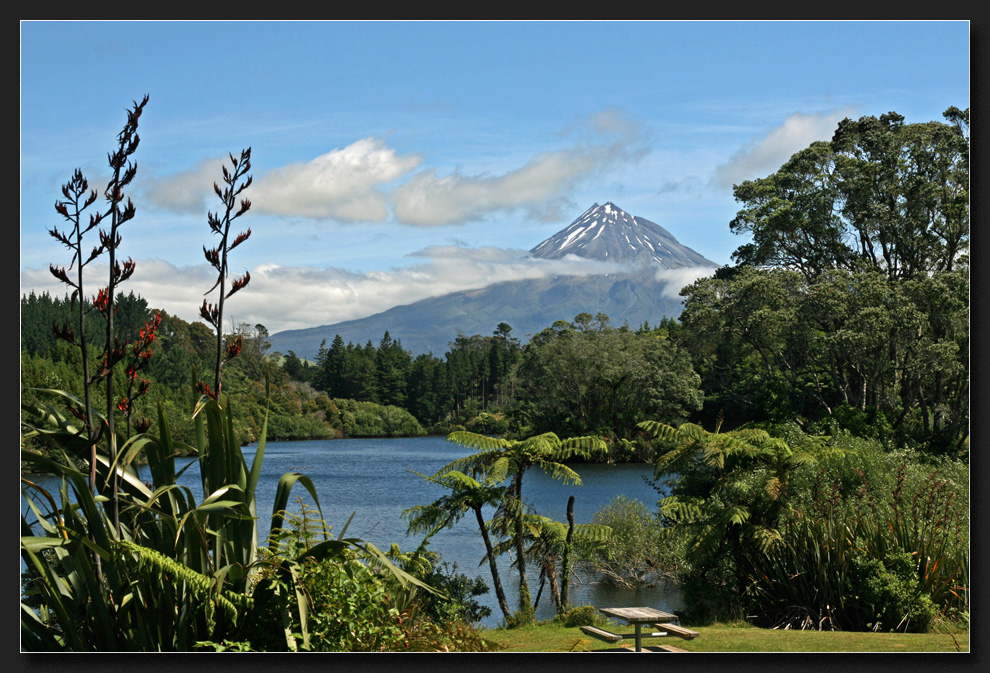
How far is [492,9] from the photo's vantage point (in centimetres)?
422

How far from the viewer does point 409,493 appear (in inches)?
656

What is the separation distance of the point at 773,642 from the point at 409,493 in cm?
1278

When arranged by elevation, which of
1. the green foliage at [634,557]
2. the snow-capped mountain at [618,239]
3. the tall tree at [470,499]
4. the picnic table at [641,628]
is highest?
the snow-capped mountain at [618,239]

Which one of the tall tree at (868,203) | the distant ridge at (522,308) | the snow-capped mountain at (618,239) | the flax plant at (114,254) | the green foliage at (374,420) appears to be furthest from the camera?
the distant ridge at (522,308)

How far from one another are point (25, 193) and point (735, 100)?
172 inches

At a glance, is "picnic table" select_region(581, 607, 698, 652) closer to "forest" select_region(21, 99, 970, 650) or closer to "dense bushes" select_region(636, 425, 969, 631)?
"forest" select_region(21, 99, 970, 650)

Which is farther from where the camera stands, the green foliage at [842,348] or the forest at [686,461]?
the green foliage at [842,348]

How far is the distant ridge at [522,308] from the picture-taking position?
34375mm

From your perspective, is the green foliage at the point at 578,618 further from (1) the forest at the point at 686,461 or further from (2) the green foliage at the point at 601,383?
(2) the green foliage at the point at 601,383

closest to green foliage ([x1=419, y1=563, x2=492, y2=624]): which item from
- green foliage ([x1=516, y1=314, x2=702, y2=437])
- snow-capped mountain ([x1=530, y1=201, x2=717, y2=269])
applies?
snow-capped mountain ([x1=530, y1=201, x2=717, y2=269])

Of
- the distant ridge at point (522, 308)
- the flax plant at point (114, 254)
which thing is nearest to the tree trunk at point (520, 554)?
the flax plant at point (114, 254)

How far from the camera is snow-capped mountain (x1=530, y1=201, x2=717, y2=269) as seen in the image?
19.0 meters

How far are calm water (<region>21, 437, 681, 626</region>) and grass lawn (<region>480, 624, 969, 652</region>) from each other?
2.34 metres

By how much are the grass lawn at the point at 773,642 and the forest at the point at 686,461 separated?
1.66 ft
